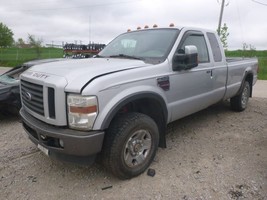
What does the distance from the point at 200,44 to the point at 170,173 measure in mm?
2272

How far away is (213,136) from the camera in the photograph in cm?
468

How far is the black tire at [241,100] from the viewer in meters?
6.15

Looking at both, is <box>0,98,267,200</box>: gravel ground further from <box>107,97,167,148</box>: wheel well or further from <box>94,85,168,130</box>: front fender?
<box>94,85,168,130</box>: front fender

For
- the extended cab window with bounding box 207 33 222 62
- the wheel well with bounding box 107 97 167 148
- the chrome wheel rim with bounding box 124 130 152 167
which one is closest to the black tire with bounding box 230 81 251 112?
the extended cab window with bounding box 207 33 222 62

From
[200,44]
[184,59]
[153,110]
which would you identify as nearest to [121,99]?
[153,110]

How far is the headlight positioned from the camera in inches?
104

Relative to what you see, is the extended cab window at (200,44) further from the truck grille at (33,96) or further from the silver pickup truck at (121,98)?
the truck grille at (33,96)

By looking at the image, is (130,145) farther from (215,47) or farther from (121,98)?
(215,47)

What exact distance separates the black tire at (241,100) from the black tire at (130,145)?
345cm

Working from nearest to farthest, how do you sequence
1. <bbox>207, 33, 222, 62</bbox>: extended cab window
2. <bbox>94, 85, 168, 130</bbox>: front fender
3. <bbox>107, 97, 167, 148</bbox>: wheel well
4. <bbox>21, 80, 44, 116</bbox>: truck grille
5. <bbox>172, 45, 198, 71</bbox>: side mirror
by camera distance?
<bbox>94, 85, 168, 130</bbox>: front fender → <bbox>21, 80, 44, 116</bbox>: truck grille → <bbox>107, 97, 167, 148</bbox>: wheel well → <bbox>172, 45, 198, 71</bbox>: side mirror → <bbox>207, 33, 222, 62</bbox>: extended cab window

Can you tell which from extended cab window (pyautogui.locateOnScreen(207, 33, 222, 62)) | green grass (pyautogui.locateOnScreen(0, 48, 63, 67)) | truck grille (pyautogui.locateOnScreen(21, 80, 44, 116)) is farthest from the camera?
green grass (pyautogui.locateOnScreen(0, 48, 63, 67))

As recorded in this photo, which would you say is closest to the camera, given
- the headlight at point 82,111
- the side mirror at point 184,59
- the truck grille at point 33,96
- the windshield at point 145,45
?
the headlight at point 82,111

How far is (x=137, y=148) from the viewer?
328 cm

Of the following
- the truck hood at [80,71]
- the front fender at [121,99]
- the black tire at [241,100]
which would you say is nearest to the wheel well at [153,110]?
the front fender at [121,99]
